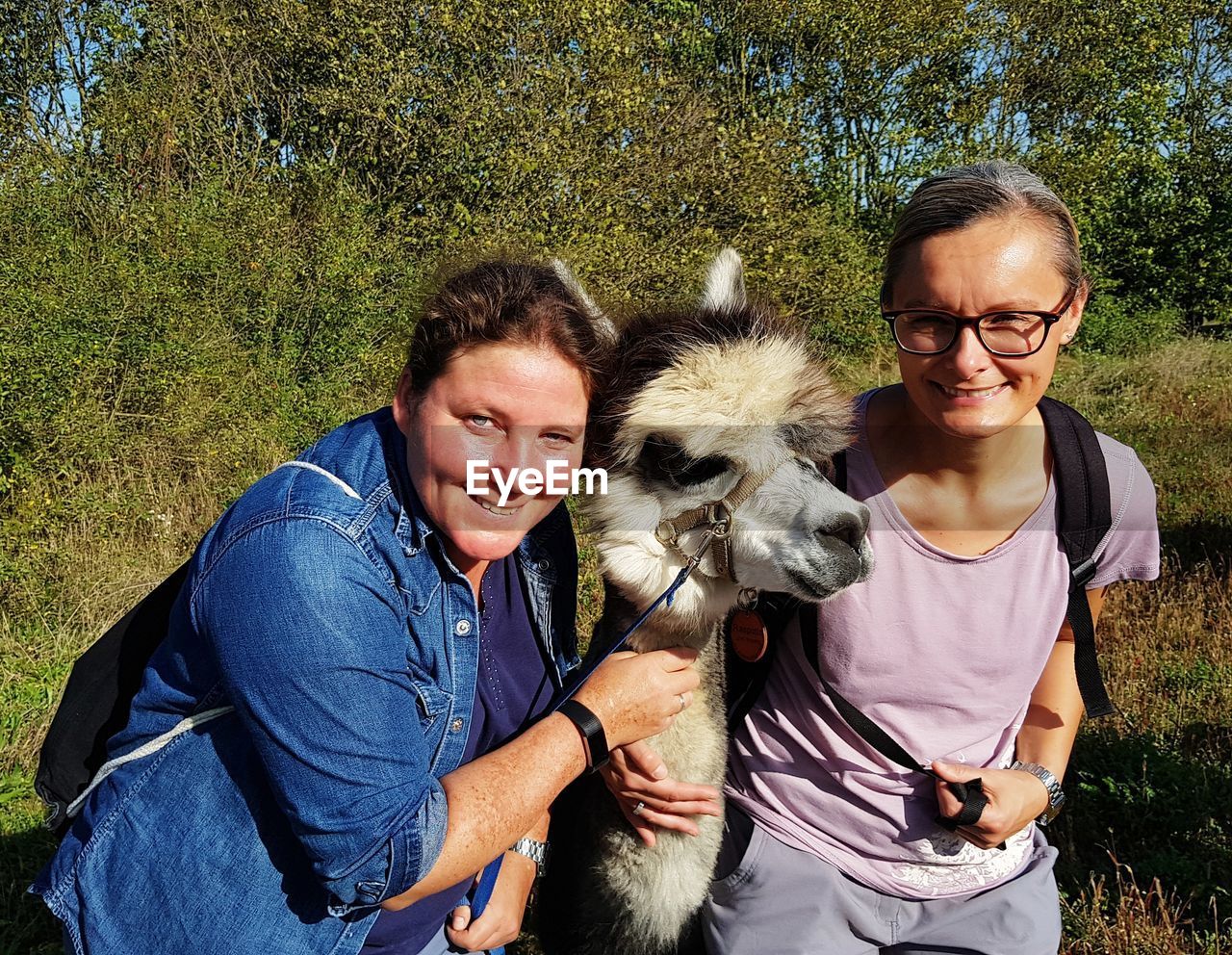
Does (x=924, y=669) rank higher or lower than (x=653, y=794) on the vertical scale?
higher

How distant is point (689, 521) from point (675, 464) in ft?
0.38

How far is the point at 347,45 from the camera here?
9109 mm

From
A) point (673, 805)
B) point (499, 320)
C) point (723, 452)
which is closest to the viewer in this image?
point (499, 320)

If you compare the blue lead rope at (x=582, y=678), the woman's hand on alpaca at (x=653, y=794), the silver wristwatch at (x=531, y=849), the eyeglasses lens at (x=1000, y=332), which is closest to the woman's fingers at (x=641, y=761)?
the woman's hand on alpaca at (x=653, y=794)

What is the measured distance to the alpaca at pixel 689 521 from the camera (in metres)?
1.71

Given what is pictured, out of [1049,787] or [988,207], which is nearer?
[988,207]

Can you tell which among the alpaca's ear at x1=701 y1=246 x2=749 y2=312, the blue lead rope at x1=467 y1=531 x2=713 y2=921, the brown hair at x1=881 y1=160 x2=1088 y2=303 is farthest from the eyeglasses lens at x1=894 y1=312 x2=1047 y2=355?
the blue lead rope at x1=467 y1=531 x2=713 y2=921

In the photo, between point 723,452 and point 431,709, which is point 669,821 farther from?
point 723,452

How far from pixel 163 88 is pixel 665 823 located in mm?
8798

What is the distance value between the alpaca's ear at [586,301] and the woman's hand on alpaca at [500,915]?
110 centimetres

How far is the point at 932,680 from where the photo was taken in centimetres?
175

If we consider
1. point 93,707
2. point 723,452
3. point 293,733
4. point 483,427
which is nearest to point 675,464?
point 723,452

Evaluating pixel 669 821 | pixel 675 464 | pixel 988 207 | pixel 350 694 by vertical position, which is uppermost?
pixel 988 207

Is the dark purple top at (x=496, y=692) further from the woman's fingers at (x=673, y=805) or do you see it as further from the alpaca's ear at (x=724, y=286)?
the alpaca's ear at (x=724, y=286)
